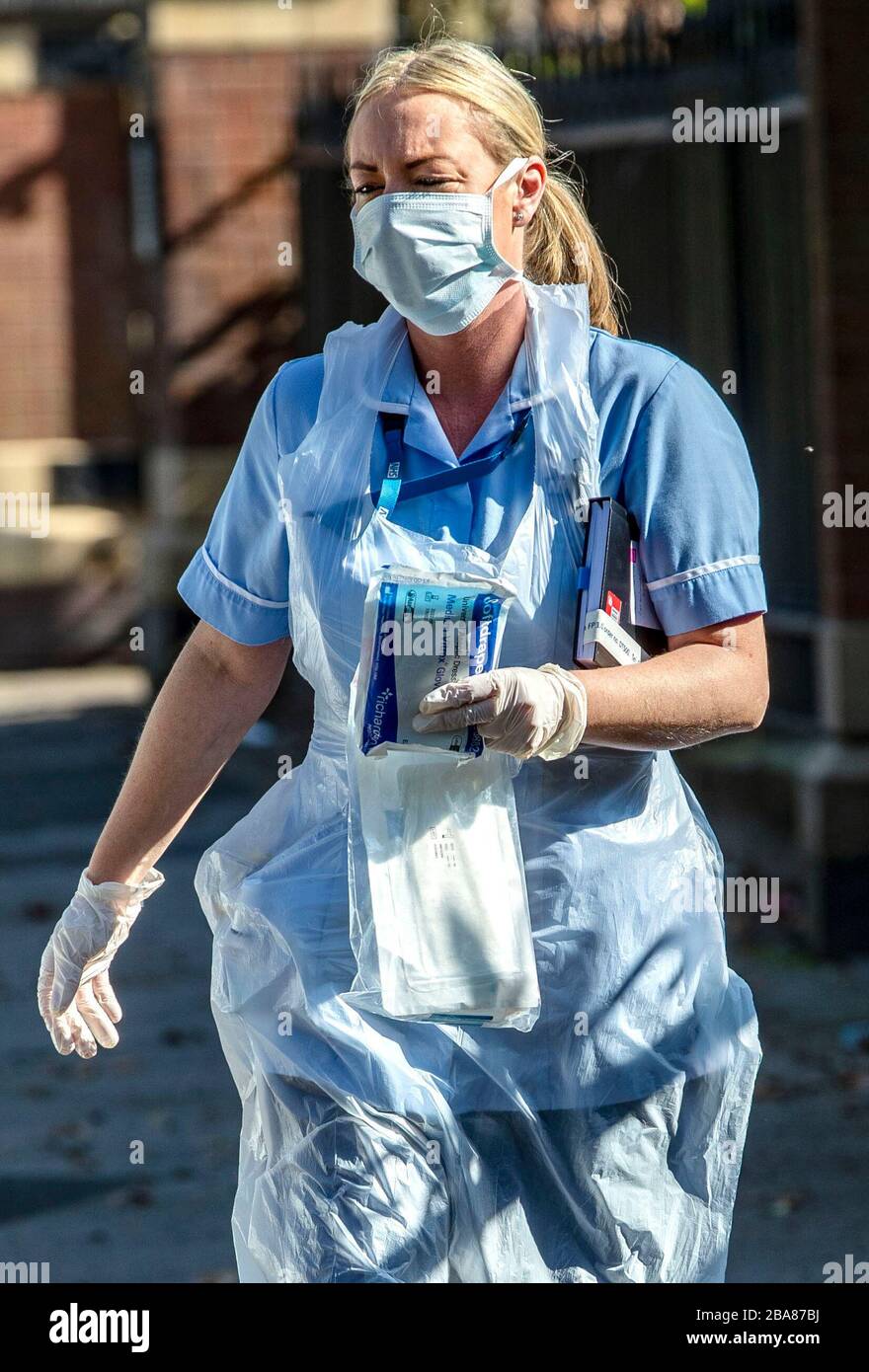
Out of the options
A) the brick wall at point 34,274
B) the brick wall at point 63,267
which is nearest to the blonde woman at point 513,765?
the brick wall at point 63,267

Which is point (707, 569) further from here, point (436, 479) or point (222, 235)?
point (222, 235)

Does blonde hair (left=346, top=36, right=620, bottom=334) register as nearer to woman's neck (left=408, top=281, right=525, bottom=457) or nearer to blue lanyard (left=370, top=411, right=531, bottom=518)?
woman's neck (left=408, top=281, right=525, bottom=457)

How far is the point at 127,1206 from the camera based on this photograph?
4.60 meters

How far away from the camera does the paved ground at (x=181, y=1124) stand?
14.1 ft

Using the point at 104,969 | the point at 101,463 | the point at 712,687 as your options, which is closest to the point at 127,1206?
the point at 104,969

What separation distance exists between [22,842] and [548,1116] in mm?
A: 7228

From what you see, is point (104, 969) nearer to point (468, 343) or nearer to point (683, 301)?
point (468, 343)

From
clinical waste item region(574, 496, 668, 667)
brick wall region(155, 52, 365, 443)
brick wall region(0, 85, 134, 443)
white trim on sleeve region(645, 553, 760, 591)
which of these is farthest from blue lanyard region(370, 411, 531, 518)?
brick wall region(0, 85, 134, 443)

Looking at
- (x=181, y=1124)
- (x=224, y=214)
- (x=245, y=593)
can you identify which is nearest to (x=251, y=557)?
(x=245, y=593)

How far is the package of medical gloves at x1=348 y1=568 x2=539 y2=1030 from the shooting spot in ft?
7.16

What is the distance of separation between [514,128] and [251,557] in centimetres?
67

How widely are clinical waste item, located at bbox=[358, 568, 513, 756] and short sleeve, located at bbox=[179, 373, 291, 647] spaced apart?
0.36 meters

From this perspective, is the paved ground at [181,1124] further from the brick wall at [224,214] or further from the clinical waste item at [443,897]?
the brick wall at [224,214]
